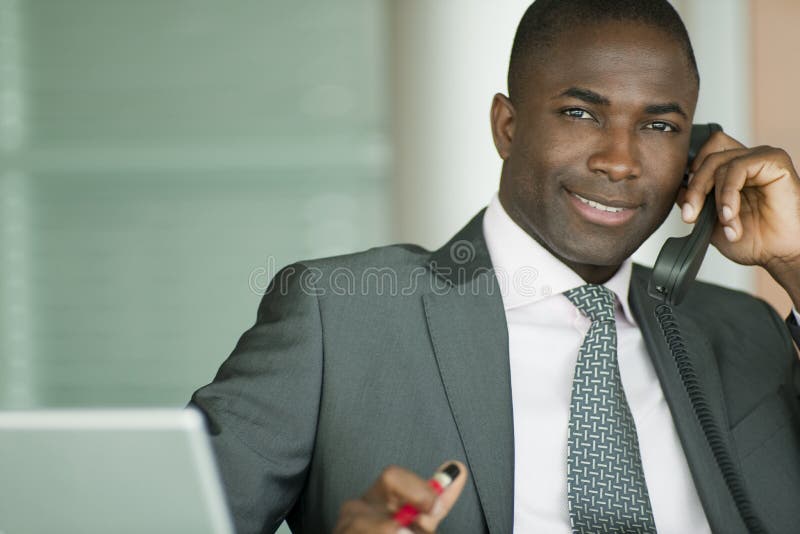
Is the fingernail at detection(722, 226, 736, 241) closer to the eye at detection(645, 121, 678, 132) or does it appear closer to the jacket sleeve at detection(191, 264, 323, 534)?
the eye at detection(645, 121, 678, 132)

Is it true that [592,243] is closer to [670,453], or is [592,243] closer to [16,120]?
[670,453]

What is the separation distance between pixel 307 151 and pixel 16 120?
3.48 feet

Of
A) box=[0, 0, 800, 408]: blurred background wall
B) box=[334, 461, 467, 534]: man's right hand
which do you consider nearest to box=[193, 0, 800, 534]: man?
box=[334, 461, 467, 534]: man's right hand

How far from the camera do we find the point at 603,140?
167cm

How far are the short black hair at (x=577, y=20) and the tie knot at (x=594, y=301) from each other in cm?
38

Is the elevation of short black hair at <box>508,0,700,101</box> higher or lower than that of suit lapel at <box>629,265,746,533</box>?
higher

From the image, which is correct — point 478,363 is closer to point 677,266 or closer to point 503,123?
point 677,266

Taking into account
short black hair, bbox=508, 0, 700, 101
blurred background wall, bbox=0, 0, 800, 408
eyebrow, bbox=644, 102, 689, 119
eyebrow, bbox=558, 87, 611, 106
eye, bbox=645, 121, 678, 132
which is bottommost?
blurred background wall, bbox=0, 0, 800, 408

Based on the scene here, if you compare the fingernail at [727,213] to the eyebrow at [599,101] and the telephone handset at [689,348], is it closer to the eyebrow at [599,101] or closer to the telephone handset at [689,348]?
the telephone handset at [689,348]

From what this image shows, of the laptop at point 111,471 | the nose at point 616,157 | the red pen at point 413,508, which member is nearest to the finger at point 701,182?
the nose at point 616,157

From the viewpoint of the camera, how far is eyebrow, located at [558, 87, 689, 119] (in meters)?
1.67

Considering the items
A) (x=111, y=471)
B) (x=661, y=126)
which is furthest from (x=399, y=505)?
(x=661, y=126)

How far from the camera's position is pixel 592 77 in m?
1.68

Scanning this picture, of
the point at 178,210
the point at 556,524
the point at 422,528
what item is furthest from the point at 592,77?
the point at 178,210
